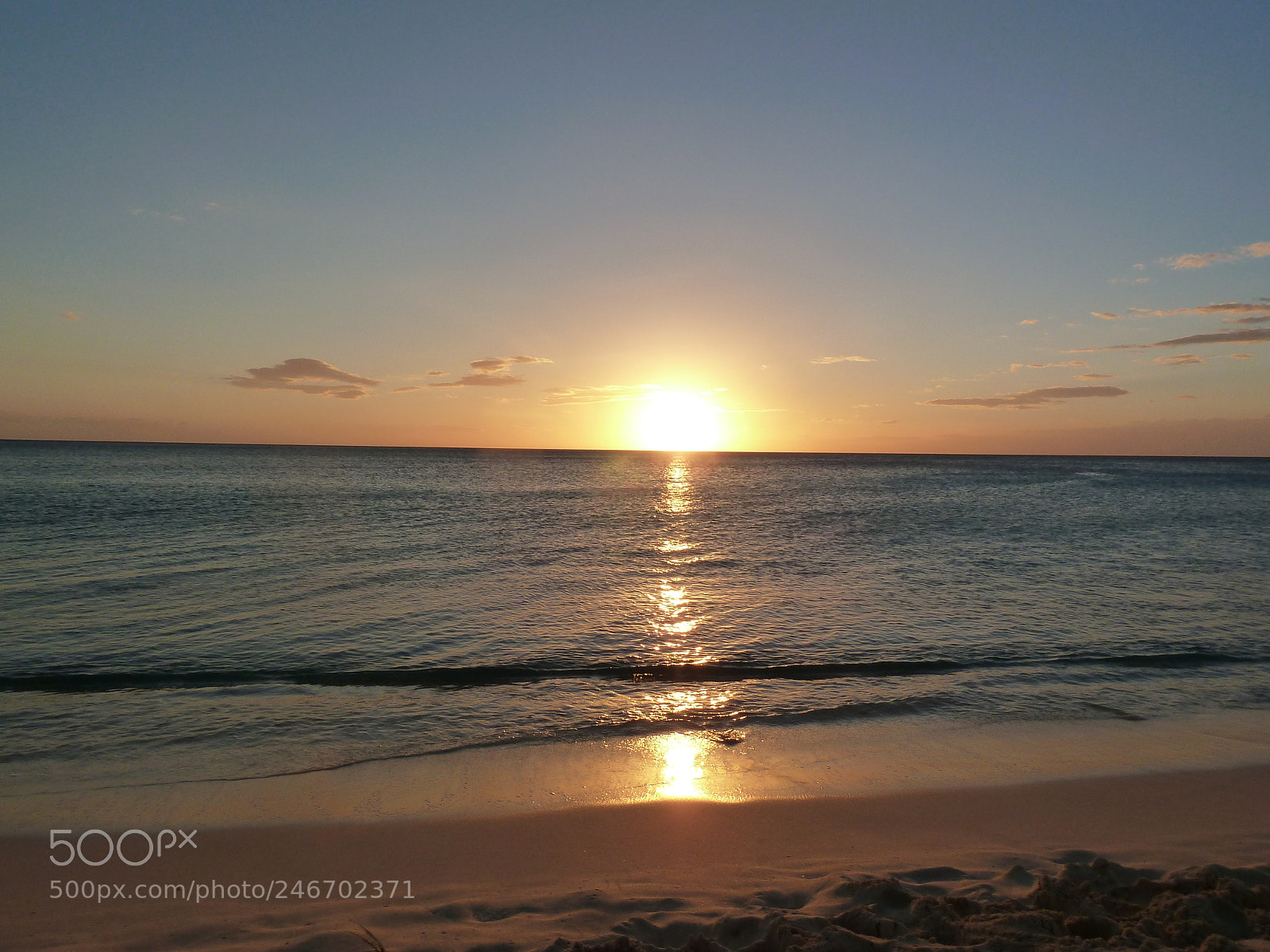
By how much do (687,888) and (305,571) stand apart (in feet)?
63.7

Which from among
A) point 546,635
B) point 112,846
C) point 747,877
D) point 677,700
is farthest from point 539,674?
point 747,877

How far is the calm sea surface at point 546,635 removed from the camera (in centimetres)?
1018

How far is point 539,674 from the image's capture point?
12.7m

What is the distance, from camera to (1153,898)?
17.2 ft

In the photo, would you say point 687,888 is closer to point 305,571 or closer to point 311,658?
point 311,658

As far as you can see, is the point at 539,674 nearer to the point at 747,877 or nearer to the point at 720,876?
the point at 720,876

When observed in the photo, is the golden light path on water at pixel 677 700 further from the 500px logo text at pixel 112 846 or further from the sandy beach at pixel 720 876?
the 500px logo text at pixel 112 846

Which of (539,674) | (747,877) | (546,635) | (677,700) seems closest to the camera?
(747,877)

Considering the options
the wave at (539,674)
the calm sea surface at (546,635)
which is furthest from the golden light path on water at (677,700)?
the wave at (539,674)

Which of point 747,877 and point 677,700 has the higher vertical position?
point 747,877

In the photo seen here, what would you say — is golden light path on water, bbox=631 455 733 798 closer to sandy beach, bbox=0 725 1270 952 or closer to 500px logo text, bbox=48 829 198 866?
sandy beach, bbox=0 725 1270 952

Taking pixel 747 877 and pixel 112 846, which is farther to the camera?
pixel 112 846

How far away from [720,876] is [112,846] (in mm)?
5768

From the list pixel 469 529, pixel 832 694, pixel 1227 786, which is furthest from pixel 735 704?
pixel 469 529
